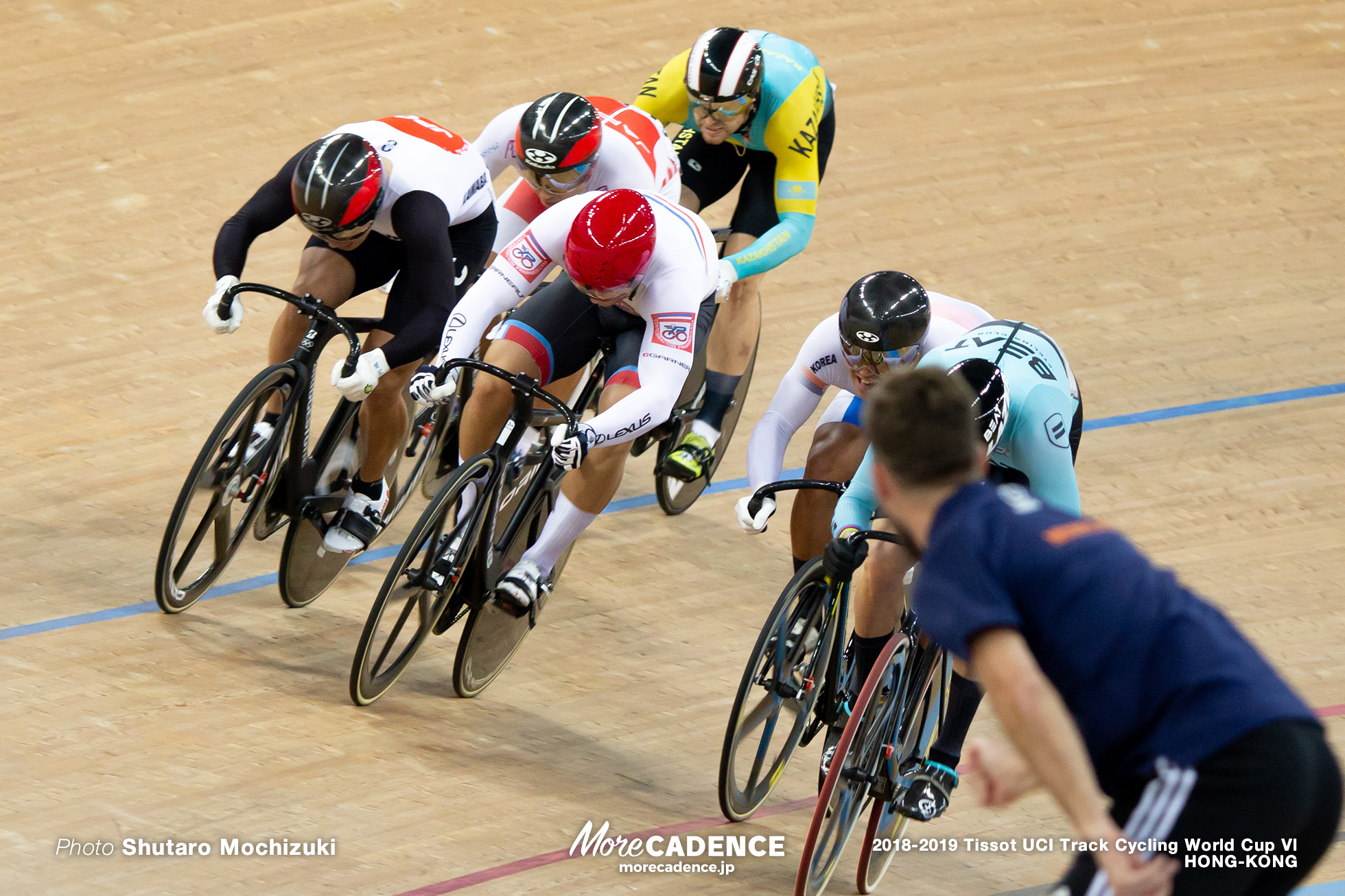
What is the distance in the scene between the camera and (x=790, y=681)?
3.63 meters

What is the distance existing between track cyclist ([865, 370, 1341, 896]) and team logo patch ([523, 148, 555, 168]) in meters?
2.79

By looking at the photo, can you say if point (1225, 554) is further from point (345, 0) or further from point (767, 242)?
point (345, 0)

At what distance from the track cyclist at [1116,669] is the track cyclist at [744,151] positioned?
8.95ft

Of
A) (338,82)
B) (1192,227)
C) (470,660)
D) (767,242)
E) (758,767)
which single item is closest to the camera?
(758,767)

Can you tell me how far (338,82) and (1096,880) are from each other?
7.09 meters

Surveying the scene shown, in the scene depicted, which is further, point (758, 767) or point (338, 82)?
point (338, 82)

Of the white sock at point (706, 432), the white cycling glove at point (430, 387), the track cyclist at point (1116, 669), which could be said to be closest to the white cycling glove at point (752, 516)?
the white cycling glove at point (430, 387)

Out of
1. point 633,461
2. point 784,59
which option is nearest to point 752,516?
point 633,461

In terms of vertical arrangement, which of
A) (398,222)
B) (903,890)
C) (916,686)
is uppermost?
(398,222)

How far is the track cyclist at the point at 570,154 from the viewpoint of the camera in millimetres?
4512

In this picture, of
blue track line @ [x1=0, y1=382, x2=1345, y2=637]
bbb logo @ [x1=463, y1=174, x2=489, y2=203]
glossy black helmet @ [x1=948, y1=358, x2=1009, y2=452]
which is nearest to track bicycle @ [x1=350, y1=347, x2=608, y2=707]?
blue track line @ [x1=0, y1=382, x2=1345, y2=637]

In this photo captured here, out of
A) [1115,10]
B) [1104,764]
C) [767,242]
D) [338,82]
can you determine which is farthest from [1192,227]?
[1104,764]

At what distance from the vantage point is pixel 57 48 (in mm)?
8297

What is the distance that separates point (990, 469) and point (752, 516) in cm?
58
